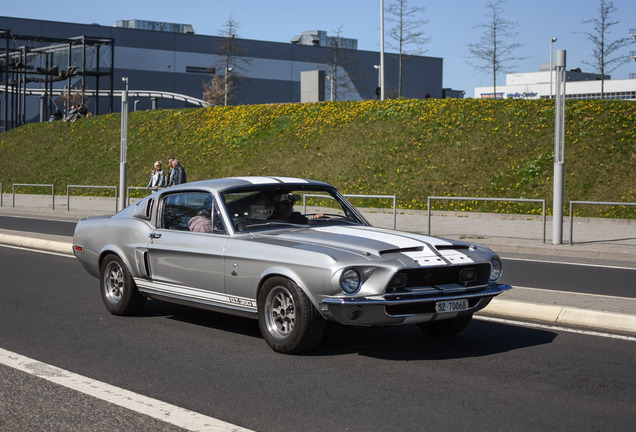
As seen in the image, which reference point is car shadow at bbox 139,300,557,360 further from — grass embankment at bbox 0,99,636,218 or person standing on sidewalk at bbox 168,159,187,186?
grass embankment at bbox 0,99,636,218

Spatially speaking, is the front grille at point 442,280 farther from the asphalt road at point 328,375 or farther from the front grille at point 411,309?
the asphalt road at point 328,375

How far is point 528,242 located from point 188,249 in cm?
1174

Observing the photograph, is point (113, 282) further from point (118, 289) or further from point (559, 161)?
point (559, 161)

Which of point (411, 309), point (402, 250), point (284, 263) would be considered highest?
point (402, 250)

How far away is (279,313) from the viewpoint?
22.4ft

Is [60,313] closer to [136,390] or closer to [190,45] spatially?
[136,390]

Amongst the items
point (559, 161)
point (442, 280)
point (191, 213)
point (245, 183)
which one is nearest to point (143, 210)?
point (191, 213)

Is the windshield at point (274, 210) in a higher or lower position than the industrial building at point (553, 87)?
lower

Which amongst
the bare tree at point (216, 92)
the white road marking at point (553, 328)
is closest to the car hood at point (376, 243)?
the white road marking at point (553, 328)

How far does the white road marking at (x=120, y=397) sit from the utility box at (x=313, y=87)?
3645cm

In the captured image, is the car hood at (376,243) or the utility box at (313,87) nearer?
the car hood at (376,243)

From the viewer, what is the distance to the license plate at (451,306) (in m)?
6.59

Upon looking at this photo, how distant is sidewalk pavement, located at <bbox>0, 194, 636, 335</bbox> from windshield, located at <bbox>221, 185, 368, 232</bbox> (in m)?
2.08

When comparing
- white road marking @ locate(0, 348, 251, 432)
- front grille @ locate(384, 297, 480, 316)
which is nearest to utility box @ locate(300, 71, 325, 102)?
front grille @ locate(384, 297, 480, 316)
